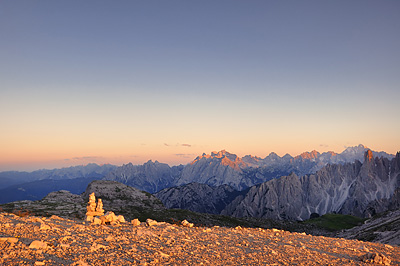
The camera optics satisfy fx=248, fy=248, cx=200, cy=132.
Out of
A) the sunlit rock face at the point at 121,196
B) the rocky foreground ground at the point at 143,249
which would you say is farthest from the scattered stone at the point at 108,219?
the sunlit rock face at the point at 121,196

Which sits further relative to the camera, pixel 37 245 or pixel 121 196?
pixel 121 196

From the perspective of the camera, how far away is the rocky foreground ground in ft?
35.1

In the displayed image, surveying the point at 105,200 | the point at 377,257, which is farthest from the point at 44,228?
the point at 105,200

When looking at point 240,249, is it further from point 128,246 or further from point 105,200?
point 105,200

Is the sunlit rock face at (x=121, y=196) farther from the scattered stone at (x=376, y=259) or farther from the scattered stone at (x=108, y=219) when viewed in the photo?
the scattered stone at (x=376, y=259)

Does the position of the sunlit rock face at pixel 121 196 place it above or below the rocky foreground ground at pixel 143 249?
below

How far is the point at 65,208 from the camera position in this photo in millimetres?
79125

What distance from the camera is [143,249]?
13086 mm

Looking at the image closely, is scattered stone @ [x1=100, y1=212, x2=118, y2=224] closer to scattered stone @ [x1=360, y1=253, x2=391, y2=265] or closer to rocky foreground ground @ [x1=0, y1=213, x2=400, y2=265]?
rocky foreground ground @ [x1=0, y1=213, x2=400, y2=265]

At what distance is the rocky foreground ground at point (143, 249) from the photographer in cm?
1069

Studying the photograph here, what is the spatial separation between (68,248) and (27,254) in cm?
183

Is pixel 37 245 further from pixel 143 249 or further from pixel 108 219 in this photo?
pixel 108 219

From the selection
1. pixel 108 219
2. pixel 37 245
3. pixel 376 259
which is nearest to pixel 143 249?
pixel 37 245

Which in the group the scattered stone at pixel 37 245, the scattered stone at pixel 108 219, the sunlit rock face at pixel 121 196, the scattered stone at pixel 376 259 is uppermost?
the scattered stone at pixel 37 245
